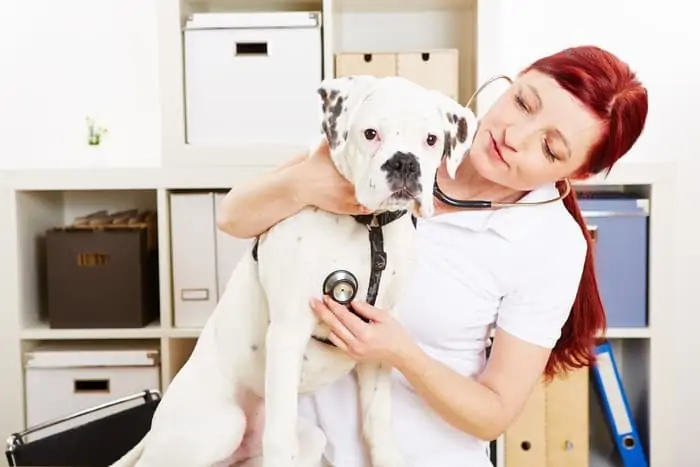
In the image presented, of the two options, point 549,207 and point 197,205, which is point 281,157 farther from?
point 549,207

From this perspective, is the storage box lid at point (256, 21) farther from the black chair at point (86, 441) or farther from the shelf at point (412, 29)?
the black chair at point (86, 441)

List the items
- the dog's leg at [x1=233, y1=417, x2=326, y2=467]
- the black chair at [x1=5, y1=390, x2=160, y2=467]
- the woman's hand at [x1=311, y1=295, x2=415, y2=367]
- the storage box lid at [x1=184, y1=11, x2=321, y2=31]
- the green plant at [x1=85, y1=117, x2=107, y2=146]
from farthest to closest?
the green plant at [x1=85, y1=117, x2=107, y2=146], the storage box lid at [x1=184, y1=11, x2=321, y2=31], the black chair at [x1=5, y1=390, x2=160, y2=467], the dog's leg at [x1=233, y1=417, x2=326, y2=467], the woman's hand at [x1=311, y1=295, x2=415, y2=367]

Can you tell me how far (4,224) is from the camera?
2213 millimetres

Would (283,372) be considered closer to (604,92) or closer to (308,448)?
(308,448)

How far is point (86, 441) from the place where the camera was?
1.82 m

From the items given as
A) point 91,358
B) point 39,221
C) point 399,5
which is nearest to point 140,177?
point 39,221

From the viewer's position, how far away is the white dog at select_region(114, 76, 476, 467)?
1.05 m

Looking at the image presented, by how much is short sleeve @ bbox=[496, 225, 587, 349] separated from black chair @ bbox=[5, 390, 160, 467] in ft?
3.06

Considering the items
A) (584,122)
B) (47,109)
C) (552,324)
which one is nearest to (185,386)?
(552,324)

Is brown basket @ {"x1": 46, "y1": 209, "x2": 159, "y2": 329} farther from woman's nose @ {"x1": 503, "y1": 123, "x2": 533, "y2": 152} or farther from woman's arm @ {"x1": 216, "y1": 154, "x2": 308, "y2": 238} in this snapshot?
woman's nose @ {"x1": 503, "y1": 123, "x2": 533, "y2": 152}

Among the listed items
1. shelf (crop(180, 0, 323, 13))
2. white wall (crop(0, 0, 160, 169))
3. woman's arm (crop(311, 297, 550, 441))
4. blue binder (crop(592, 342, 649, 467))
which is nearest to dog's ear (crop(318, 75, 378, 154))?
woman's arm (crop(311, 297, 550, 441))

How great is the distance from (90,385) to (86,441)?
0.46m

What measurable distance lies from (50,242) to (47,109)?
1.59 ft

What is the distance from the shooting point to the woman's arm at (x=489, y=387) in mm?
1273
